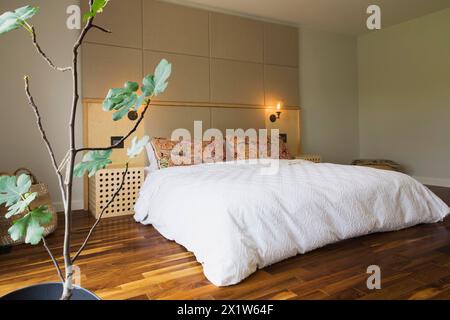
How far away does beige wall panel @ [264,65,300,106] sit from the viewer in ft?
14.7

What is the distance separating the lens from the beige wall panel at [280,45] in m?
4.46

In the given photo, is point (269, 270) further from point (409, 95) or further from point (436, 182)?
point (409, 95)

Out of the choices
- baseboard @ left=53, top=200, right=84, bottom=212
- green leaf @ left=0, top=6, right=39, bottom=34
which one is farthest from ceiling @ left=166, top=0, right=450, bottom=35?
green leaf @ left=0, top=6, right=39, bottom=34

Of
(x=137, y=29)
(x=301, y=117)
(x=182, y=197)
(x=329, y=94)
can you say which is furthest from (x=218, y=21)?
(x=182, y=197)

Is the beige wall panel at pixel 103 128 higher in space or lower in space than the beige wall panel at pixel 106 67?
lower

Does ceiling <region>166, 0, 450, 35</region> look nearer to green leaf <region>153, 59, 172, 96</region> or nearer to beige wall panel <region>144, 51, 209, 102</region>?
beige wall panel <region>144, 51, 209, 102</region>

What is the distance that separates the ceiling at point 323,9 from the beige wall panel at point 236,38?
0.12m

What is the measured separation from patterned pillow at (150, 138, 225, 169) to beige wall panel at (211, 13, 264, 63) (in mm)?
1373

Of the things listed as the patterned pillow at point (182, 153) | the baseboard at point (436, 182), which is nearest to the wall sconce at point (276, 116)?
the patterned pillow at point (182, 153)

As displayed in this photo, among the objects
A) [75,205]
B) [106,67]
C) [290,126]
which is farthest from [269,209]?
[290,126]

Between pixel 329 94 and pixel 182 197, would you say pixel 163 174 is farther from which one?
pixel 329 94

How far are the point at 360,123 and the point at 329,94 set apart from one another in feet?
2.84

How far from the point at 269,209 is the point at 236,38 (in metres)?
2.99
